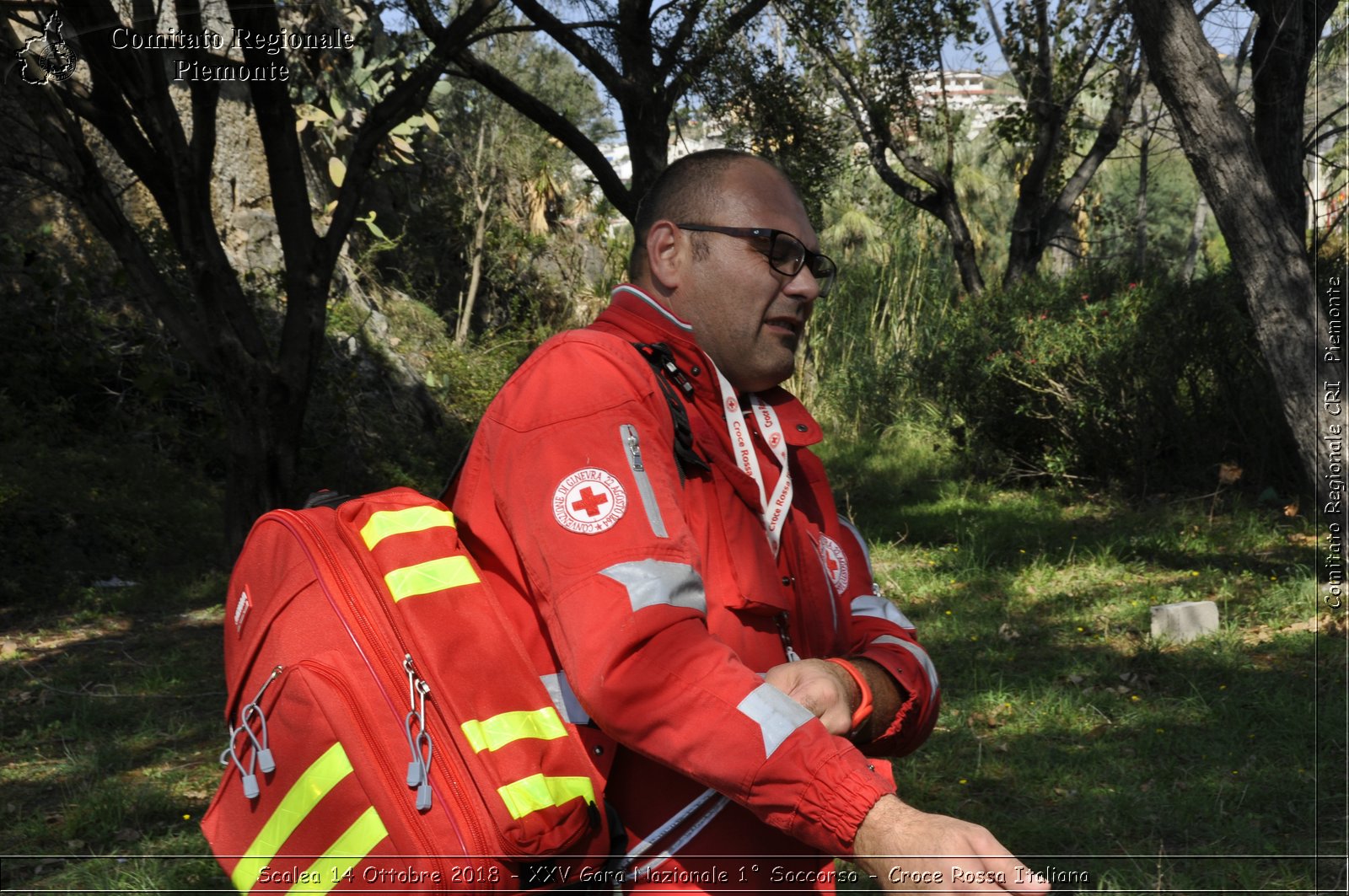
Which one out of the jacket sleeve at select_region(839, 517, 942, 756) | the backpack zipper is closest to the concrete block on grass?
the jacket sleeve at select_region(839, 517, 942, 756)

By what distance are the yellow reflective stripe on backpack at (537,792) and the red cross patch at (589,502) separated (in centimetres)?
30

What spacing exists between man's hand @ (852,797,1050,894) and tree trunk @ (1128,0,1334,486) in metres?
5.30

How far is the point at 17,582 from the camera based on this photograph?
27.1 feet

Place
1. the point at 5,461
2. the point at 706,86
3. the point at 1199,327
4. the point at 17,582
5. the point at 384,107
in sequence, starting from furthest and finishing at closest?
the point at 706,86 → the point at 5,461 → the point at 1199,327 → the point at 17,582 → the point at 384,107

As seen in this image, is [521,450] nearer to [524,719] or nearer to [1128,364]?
[524,719]

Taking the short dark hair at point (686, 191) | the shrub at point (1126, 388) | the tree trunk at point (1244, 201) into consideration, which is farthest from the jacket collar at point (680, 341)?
the shrub at point (1126, 388)

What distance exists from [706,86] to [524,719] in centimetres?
1024

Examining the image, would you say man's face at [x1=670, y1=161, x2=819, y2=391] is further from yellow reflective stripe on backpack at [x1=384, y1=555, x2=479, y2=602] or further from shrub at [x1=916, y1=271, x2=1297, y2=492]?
shrub at [x1=916, y1=271, x2=1297, y2=492]

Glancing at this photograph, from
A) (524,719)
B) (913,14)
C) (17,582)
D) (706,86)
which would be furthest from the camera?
(913,14)

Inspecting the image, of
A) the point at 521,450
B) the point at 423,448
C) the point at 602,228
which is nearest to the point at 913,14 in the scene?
the point at 423,448

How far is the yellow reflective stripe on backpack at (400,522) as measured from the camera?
156cm

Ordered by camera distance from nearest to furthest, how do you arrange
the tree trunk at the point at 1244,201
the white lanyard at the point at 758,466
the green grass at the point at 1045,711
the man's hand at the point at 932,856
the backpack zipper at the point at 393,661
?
the man's hand at the point at 932,856 < the backpack zipper at the point at 393,661 < the white lanyard at the point at 758,466 < the green grass at the point at 1045,711 < the tree trunk at the point at 1244,201

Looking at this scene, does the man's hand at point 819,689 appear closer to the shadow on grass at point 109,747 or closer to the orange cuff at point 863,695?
the orange cuff at point 863,695

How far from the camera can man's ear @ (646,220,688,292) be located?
1.84m
